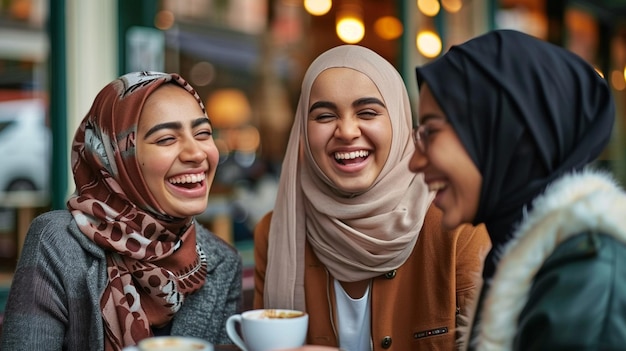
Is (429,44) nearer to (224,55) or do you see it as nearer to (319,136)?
(224,55)

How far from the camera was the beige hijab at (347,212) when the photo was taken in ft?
7.19

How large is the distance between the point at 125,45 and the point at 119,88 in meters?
1.90

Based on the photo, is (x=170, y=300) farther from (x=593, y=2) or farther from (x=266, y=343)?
(x=593, y=2)

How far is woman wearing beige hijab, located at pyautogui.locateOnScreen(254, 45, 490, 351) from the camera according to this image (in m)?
2.17

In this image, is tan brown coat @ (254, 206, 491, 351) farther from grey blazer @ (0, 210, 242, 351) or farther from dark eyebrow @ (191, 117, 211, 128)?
dark eyebrow @ (191, 117, 211, 128)

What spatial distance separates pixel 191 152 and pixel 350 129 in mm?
491

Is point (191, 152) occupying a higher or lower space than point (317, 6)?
lower

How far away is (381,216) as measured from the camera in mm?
2205

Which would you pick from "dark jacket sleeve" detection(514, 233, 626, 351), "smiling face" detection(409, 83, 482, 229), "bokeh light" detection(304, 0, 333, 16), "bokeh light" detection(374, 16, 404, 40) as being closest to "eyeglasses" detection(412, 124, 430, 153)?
"smiling face" detection(409, 83, 482, 229)

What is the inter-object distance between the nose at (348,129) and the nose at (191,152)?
43 centimetres

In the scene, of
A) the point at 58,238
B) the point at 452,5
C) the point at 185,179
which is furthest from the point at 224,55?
the point at 58,238

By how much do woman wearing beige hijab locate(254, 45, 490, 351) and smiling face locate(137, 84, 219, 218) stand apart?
377mm

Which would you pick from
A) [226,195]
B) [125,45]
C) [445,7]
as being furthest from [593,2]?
[125,45]

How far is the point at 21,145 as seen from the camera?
4.69 m
